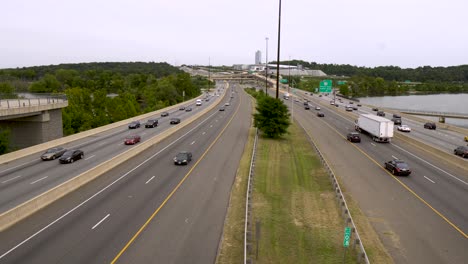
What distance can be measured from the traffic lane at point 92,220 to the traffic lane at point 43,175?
9.08ft

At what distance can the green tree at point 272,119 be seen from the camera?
162ft

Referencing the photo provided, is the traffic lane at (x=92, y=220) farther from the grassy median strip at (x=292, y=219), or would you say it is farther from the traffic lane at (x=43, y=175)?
the grassy median strip at (x=292, y=219)

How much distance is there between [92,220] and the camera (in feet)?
63.8

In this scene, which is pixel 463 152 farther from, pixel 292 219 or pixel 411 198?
pixel 292 219

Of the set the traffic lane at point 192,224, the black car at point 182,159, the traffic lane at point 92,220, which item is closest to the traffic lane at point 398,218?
the traffic lane at point 192,224

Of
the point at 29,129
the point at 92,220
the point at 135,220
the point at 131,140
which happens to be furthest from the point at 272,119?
the point at 92,220

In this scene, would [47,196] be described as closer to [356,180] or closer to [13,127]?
[356,180]

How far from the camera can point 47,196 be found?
71.8 feet

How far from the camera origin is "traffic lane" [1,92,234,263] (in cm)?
1578

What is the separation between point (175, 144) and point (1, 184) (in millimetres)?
19753

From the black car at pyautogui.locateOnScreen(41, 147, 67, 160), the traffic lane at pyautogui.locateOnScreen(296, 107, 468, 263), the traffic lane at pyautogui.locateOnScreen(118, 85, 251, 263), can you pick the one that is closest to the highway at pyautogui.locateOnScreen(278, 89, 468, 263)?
the traffic lane at pyautogui.locateOnScreen(296, 107, 468, 263)

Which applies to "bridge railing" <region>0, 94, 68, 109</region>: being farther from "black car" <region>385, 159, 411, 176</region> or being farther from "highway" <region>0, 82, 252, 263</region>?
"black car" <region>385, 159, 411, 176</region>

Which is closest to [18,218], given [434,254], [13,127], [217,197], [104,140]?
[217,197]

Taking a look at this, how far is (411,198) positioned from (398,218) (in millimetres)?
4259
